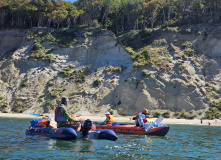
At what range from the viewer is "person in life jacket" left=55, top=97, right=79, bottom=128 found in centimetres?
1675

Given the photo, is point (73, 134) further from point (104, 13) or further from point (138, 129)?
point (104, 13)

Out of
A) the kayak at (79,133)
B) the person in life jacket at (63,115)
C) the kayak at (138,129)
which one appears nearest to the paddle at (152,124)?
the kayak at (138,129)

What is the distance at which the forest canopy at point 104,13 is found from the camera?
183ft

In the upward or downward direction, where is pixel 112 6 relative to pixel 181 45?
upward

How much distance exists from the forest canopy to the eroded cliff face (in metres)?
6.00

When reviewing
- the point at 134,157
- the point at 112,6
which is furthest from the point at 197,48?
the point at 134,157

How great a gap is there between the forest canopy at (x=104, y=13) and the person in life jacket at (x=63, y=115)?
42266mm

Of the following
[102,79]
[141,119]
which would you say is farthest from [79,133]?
[102,79]

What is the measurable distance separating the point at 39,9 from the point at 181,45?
31.6 metres

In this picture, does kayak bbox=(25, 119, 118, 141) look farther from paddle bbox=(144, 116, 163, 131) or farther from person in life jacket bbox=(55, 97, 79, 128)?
paddle bbox=(144, 116, 163, 131)

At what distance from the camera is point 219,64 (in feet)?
153

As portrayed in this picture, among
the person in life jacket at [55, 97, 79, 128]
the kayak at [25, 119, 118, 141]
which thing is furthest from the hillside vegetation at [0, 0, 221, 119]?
the person in life jacket at [55, 97, 79, 128]

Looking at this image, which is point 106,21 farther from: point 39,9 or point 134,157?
point 134,157

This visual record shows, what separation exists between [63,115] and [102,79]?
96.5ft
